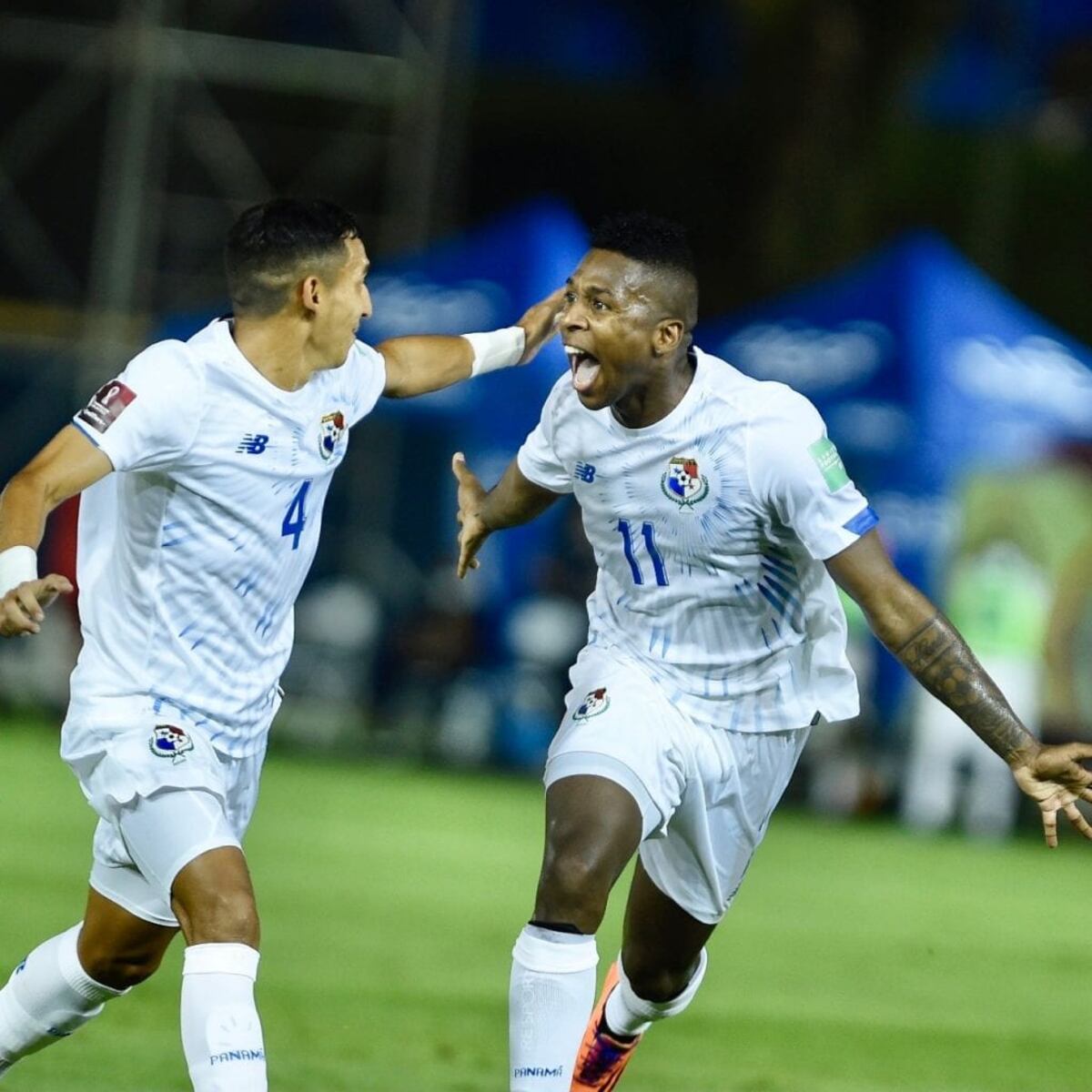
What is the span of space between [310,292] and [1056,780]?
7.65 feet

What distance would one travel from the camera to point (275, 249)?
629 cm

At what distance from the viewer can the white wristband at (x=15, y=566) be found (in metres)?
5.60

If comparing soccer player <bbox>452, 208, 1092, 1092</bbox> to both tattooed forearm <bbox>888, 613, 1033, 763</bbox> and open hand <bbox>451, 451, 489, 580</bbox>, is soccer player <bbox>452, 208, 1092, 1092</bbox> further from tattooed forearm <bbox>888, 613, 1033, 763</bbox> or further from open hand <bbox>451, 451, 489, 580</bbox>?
open hand <bbox>451, 451, 489, 580</bbox>

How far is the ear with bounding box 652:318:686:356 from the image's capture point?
6527 mm

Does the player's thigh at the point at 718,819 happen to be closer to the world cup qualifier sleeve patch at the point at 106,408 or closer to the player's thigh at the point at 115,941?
the player's thigh at the point at 115,941

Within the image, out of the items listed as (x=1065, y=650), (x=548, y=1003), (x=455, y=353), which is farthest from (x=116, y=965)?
(x=1065, y=650)

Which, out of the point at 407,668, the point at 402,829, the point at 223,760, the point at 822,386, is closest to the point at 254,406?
the point at 223,760

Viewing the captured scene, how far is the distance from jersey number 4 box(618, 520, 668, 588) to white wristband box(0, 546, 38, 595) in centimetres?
179

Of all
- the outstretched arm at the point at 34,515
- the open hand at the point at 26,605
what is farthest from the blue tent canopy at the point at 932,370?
the open hand at the point at 26,605

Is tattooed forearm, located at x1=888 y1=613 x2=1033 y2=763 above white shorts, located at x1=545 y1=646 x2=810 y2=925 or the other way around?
above

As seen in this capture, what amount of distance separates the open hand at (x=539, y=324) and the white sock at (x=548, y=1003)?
7.46 feet

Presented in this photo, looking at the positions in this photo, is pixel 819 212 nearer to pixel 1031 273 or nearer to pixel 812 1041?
pixel 1031 273

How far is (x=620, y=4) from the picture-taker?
106 ft

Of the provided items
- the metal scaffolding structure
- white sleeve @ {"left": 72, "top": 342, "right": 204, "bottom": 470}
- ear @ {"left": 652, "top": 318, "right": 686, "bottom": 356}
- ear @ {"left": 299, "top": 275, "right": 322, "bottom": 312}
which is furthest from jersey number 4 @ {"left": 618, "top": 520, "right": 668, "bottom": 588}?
the metal scaffolding structure
